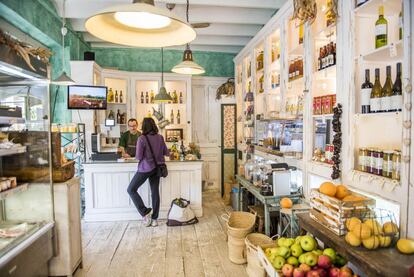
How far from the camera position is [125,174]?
194 inches

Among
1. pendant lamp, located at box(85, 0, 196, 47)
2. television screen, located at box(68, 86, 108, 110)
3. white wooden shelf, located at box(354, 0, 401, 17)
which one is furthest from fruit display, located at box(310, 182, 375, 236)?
television screen, located at box(68, 86, 108, 110)

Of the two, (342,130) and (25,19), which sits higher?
(25,19)

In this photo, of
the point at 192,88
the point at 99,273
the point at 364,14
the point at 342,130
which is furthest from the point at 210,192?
the point at 364,14

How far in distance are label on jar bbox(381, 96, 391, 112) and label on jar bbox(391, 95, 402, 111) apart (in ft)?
0.09

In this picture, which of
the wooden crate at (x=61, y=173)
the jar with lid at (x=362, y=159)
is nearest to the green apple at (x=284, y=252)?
the jar with lid at (x=362, y=159)

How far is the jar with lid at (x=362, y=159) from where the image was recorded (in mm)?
2422

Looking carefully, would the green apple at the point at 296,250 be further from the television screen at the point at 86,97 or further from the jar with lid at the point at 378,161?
the television screen at the point at 86,97

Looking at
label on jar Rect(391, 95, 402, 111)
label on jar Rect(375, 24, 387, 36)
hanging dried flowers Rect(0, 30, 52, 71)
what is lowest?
label on jar Rect(391, 95, 402, 111)

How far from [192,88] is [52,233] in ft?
17.0

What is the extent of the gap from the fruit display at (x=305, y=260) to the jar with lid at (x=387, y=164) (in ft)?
2.29

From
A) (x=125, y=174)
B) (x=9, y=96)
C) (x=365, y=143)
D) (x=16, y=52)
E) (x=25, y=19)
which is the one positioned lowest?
(x=125, y=174)

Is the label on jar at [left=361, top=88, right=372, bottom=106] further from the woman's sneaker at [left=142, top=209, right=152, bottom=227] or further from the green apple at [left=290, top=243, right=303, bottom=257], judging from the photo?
the woman's sneaker at [left=142, top=209, right=152, bottom=227]

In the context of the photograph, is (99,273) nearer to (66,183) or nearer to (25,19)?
(66,183)

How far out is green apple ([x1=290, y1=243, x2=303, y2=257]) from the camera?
2.36 metres
